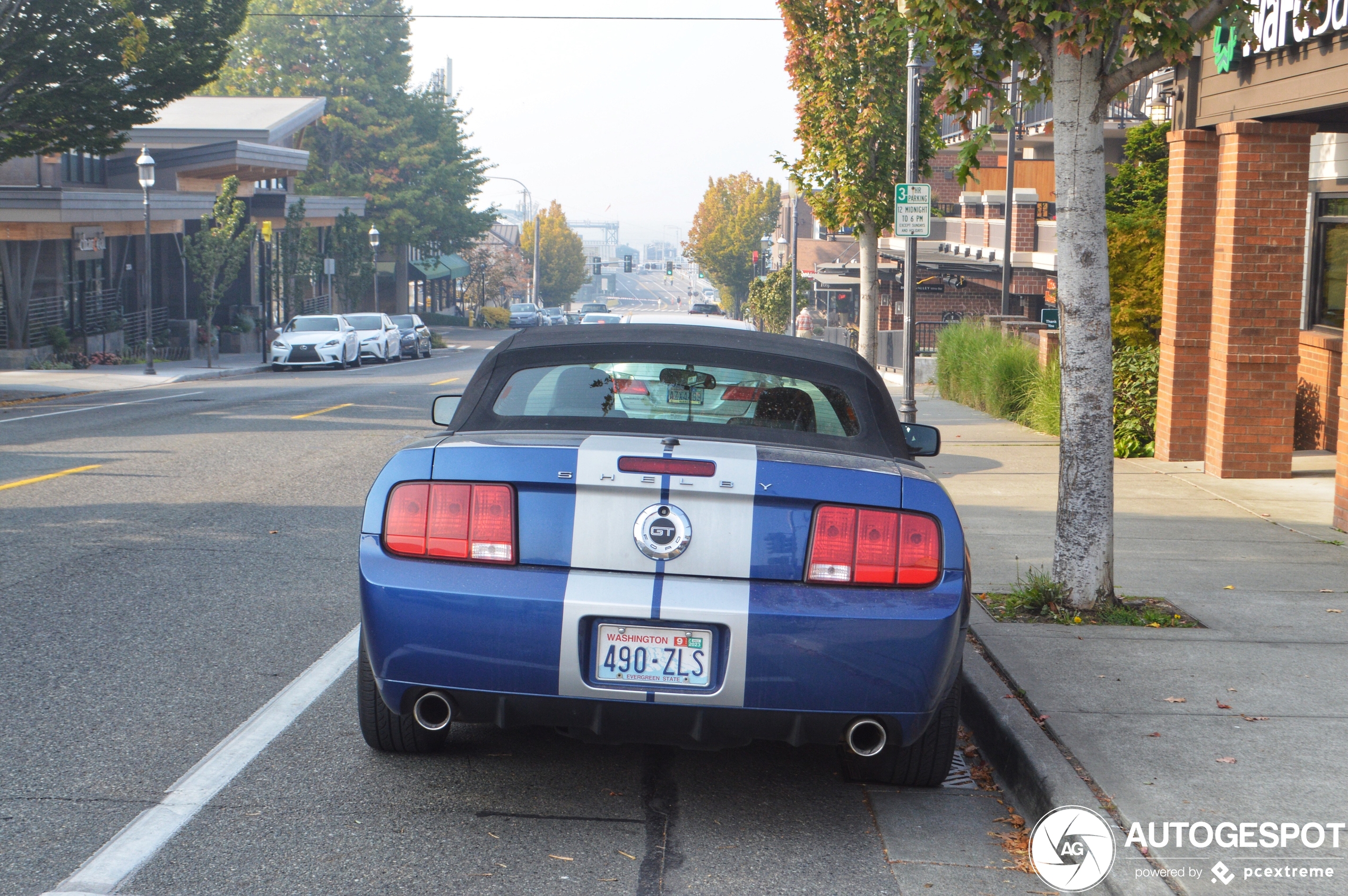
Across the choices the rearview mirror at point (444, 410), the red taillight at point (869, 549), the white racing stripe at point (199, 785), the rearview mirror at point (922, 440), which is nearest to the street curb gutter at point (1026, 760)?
the red taillight at point (869, 549)

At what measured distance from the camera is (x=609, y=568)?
413 cm

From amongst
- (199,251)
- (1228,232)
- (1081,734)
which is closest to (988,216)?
(199,251)

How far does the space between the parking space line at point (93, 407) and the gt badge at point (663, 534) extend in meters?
15.7

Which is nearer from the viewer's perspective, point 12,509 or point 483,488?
point 483,488

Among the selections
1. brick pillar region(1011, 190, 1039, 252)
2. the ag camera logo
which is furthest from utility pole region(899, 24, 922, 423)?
brick pillar region(1011, 190, 1039, 252)

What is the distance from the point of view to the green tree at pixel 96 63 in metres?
23.7

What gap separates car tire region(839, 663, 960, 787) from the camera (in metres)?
4.62

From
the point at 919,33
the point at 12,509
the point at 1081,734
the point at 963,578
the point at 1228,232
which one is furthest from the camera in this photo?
the point at 1228,232

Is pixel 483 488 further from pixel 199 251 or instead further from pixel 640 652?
pixel 199 251

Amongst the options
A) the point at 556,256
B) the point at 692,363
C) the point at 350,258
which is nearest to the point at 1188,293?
the point at 692,363

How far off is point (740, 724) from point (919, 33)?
5049mm

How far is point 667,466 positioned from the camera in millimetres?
4152

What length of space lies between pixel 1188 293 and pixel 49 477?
10400mm

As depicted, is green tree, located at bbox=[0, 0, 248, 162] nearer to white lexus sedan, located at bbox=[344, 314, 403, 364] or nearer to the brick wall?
white lexus sedan, located at bbox=[344, 314, 403, 364]
